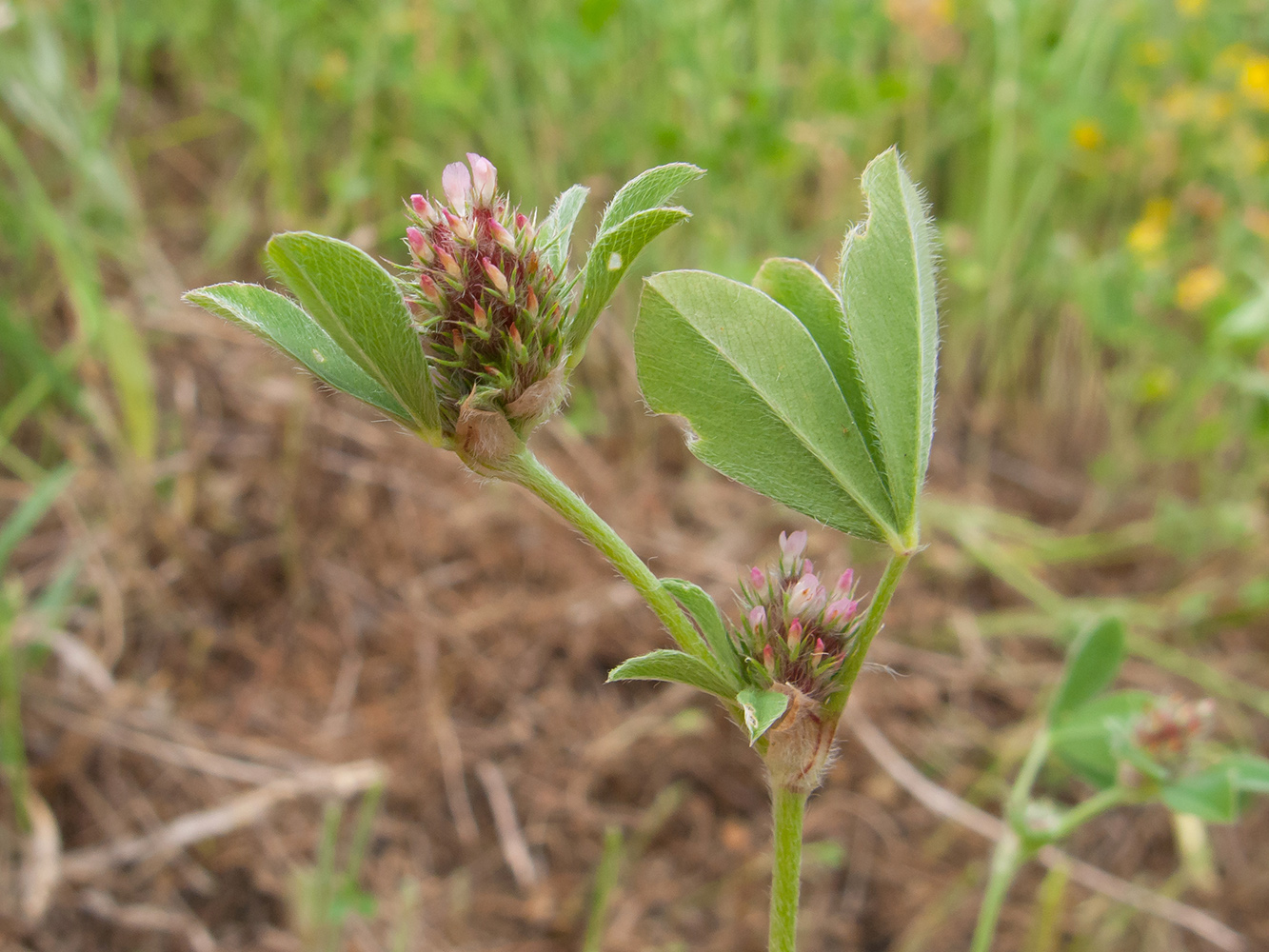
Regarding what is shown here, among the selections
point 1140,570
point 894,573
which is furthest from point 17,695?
point 1140,570

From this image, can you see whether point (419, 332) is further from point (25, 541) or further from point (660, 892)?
point (25, 541)

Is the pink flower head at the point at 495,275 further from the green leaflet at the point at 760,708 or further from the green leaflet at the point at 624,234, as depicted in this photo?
the green leaflet at the point at 760,708

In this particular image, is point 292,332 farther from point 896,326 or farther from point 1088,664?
point 1088,664

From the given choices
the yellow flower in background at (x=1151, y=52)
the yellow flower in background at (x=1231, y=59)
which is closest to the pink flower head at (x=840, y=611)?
the yellow flower in background at (x=1151, y=52)

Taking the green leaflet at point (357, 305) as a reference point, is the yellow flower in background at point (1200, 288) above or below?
above

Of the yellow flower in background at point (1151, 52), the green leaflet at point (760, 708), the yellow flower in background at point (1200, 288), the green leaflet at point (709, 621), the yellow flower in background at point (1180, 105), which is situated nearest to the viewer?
the green leaflet at point (760, 708)

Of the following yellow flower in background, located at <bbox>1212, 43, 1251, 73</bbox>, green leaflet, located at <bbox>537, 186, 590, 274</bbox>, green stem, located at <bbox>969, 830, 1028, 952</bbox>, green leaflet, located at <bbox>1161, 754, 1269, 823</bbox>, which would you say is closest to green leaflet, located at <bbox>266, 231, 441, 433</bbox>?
green leaflet, located at <bbox>537, 186, 590, 274</bbox>

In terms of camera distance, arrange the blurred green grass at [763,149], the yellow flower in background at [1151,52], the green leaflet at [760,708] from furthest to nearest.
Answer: the yellow flower in background at [1151,52] < the blurred green grass at [763,149] < the green leaflet at [760,708]
